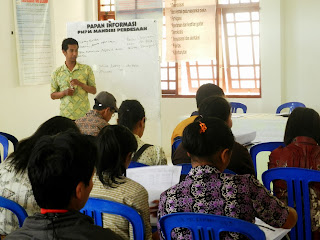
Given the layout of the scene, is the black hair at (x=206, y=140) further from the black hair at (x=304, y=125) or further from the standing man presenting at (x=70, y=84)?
the standing man presenting at (x=70, y=84)

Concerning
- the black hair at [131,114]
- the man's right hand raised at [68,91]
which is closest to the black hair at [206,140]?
the black hair at [131,114]

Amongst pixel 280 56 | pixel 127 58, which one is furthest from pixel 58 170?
pixel 280 56

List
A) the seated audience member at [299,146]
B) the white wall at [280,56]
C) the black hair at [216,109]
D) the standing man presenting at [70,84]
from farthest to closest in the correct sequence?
the white wall at [280,56], the standing man presenting at [70,84], the black hair at [216,109], the seated audience member at [299,146]

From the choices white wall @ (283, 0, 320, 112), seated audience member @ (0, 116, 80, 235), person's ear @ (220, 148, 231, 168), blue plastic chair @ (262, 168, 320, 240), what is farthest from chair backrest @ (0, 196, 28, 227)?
white wall @ (283, 0, 320, 112)

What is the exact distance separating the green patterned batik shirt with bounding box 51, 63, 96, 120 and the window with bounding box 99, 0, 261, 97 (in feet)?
6.74

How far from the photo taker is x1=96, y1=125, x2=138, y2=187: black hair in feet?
7.38

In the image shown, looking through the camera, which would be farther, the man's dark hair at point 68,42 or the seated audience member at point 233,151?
the man's dark hair at point 68,42

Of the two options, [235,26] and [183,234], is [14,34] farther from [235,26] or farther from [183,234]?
[183,234]

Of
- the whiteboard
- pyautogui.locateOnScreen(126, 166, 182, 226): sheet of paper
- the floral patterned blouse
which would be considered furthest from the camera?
the whiteboard

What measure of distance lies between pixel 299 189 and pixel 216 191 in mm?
737

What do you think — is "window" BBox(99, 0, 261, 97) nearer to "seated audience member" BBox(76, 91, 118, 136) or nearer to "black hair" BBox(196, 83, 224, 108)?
"black hair" BBox(196, 83, 224, 108)

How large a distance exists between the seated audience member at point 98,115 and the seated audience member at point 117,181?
1.64 metres

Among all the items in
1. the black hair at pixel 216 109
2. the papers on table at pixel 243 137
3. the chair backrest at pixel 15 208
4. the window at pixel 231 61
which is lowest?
the chair backrest at pixel 15 208

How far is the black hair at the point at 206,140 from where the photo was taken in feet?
6.56
